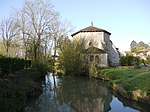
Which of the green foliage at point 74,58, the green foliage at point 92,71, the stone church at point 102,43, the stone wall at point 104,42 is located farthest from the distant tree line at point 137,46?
the green foliage at point 92,71

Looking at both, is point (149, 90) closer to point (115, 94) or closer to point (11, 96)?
point (115, 94)

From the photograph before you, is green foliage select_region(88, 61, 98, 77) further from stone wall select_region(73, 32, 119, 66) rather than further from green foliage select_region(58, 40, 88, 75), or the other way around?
stone wall select_region(73, 32, 119, 66)

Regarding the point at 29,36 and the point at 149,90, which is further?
the point at 29,36

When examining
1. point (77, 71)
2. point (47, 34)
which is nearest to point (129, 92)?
point (77, 71)

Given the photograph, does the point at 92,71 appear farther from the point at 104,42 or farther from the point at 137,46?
the point at 137,46

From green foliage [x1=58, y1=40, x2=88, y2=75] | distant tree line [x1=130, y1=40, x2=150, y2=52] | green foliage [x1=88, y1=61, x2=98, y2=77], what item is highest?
distant tree line [x1=130, y1=40, x2=150, y2=52]

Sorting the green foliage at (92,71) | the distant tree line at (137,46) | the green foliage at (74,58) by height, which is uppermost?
the distant tree line at (137,46)

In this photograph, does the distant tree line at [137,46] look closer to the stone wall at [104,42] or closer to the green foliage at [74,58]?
the stone wall at [104,42]

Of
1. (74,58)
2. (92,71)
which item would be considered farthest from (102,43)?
(92,71)

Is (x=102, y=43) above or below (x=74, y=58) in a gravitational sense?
above

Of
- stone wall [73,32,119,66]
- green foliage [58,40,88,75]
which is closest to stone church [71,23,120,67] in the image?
stone wall [73,32,119,66]

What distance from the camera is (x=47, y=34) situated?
144ft

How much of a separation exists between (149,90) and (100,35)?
4205 centimetres

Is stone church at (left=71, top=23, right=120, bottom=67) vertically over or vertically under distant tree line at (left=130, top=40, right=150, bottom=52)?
under
